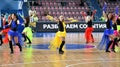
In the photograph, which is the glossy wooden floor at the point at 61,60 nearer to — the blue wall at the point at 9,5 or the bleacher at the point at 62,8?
the blue wall at the point at 9,5

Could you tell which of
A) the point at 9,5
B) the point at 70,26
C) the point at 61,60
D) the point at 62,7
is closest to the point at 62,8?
the point at 62,7

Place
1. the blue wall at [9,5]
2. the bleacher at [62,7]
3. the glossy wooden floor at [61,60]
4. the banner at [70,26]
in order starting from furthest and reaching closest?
1. the bleacher at [62,7]
2. the banner at [70,26]
3. the blue wall at [9,5]
4. the glossy wooden floor at [61,60]

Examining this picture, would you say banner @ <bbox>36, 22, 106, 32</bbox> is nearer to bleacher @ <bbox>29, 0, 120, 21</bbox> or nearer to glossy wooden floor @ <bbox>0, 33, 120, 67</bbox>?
bleacher @ <bbox>29, 0, 120, 21</bbox>

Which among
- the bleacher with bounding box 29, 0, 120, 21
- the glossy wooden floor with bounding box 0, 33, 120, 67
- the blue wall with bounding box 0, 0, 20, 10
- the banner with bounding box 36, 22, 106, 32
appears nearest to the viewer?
the glossy wooden floor with bounding box 0, 33, 120, 67

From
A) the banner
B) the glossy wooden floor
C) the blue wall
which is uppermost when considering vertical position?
the blue wall

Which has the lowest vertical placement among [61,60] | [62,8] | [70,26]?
[70,26]

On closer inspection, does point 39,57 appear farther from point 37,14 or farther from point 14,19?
point 37,14

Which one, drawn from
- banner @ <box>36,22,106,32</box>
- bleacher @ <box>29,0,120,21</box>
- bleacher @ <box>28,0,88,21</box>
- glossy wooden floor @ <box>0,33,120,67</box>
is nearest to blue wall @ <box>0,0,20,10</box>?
banner @ <box>36,22,106,32</box>

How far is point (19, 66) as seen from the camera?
13.4 meters

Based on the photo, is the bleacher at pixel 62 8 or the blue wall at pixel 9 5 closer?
the blue wall at pixel 9 5

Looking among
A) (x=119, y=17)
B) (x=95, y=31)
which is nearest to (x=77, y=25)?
(x=95, y=31)

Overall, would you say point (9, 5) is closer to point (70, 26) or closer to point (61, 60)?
point (70, 26)

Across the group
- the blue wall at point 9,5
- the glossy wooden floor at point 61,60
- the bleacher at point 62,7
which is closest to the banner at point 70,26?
the bleacher at point 62,7

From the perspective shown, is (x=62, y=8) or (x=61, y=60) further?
(x=62, y=8)
